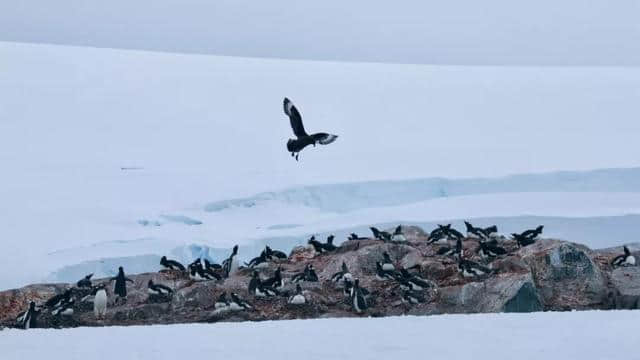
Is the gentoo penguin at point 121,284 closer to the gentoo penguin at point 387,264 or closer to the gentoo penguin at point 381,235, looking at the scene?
the gentoo penguin at point 387,264

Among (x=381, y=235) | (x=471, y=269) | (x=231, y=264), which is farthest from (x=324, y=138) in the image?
(x=471, y=269)

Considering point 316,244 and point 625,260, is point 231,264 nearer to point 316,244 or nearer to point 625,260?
point 316,244

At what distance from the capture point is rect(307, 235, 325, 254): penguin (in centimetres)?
902

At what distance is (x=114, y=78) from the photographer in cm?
1113

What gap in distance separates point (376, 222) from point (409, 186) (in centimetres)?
70

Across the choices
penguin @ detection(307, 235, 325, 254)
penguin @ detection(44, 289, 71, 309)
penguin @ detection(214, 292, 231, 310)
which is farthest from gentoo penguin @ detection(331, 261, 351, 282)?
penguin @ detection(44, 289, 71, 309)

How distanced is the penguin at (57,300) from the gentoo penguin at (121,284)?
38 cm

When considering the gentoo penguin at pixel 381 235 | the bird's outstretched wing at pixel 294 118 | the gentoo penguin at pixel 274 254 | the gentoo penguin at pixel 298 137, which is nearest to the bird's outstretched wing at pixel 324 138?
the gentoo penguin at pixel 298 137

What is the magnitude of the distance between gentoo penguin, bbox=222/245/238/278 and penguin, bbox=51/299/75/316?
125cm

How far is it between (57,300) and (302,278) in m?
1.84

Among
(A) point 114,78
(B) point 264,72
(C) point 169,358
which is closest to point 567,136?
(B) point 264,72

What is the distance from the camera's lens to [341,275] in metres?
8.40

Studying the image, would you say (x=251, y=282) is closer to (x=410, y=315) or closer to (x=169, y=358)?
(x=410, y=315)

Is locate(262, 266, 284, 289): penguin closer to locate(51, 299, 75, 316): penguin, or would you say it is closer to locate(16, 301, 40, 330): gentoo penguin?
locate(51, 299, 75, 316): penguin
